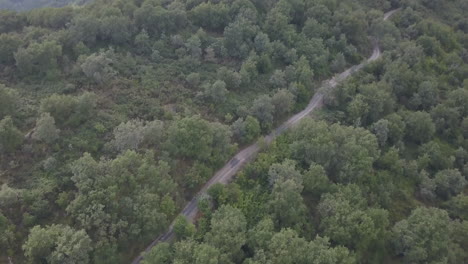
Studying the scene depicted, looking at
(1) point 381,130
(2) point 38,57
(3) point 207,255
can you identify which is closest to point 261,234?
(3) point 207,255

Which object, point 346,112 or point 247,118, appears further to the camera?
point 346,112

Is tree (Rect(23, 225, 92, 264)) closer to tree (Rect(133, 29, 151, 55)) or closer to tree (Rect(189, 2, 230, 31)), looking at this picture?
tree (Rect(133, 29, 151, 55))

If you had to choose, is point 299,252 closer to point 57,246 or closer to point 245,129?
point 245,129

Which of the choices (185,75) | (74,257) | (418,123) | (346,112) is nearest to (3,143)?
(74,257)

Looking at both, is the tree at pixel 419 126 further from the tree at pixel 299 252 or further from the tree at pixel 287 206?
the tree at pixel 299 252

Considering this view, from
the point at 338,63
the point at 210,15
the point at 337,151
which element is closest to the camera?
the point at 337,151

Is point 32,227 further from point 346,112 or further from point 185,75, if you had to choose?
point 346,112

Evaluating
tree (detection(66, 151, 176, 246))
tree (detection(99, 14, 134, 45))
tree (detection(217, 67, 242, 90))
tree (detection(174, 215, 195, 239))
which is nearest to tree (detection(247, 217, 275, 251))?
tree (detection(174, 215, 195, 239))
